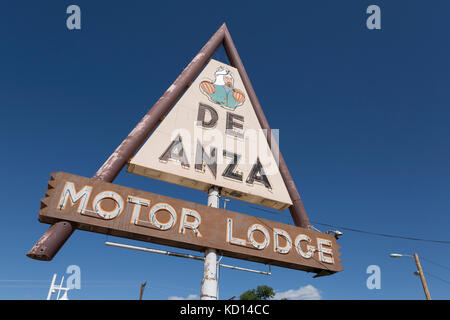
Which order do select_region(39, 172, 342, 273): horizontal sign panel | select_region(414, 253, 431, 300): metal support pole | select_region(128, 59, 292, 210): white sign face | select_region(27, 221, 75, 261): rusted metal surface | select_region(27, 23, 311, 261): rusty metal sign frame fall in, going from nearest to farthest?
select_region(27, 221, 75, 261): rusted metal surface, select_region(27, 23, 311, 261): rusty metal sign frame, select_region(39, 172, 342, 273): horizontal sign panel, select_region(128, 59, 292, 210): white sign face, select_region(414, 253, 431, 300): metal support pole

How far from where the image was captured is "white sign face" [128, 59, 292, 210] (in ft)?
31.5

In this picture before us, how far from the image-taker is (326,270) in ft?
31.9

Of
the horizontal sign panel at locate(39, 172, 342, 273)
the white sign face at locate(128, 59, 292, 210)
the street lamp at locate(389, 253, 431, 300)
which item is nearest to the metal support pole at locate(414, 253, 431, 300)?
the street lamp at locate(389, 253, 431, 300)

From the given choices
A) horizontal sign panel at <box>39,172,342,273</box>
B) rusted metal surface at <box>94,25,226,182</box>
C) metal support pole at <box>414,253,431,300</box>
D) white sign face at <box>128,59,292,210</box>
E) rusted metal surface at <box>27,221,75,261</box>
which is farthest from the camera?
metal support pole at <box>414,253,431,300</box>

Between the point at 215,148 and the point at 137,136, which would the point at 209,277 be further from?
the point at 137,136

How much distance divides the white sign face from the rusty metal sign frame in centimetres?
26

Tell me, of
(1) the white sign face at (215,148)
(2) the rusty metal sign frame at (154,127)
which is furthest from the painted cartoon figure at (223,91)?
(2) the rusty metal sign frame at (154,127)

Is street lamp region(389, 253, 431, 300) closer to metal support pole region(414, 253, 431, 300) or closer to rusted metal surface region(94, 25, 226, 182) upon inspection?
metal support pole region(414, 253, 431, 300)

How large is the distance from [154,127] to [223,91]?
373 cm

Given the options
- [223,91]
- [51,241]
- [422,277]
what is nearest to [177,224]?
[51,241]

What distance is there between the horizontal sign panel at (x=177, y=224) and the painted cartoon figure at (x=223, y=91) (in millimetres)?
5050

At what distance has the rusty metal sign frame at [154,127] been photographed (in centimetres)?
711
